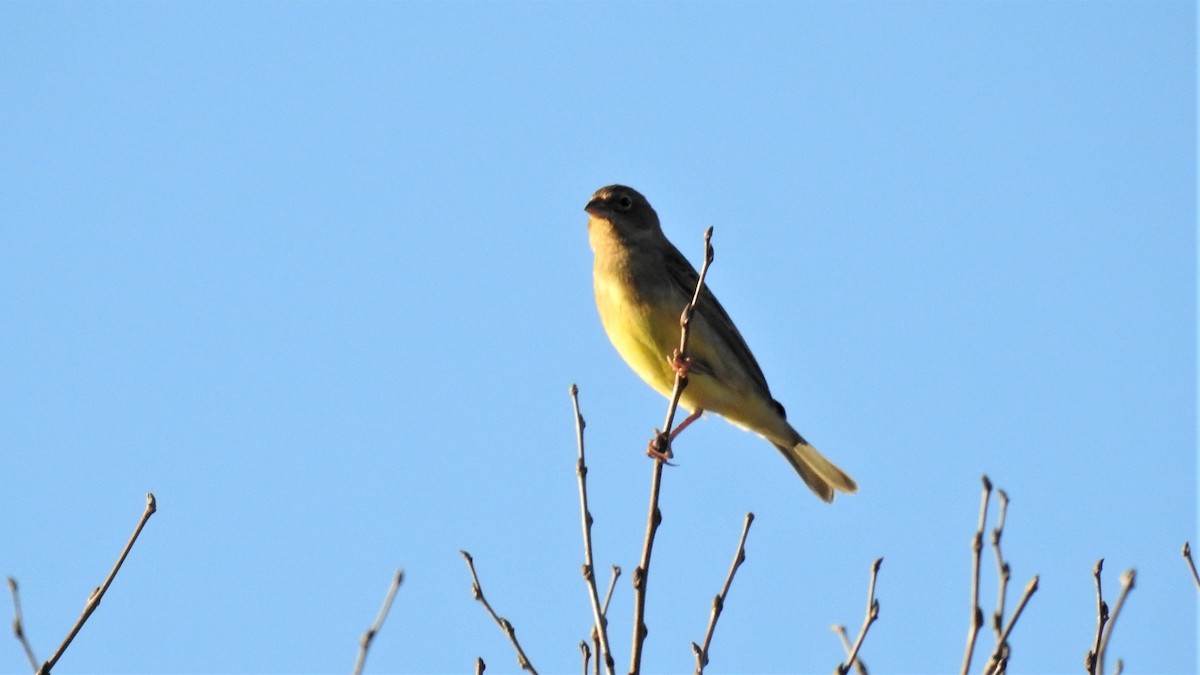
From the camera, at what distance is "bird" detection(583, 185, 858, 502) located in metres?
9.43

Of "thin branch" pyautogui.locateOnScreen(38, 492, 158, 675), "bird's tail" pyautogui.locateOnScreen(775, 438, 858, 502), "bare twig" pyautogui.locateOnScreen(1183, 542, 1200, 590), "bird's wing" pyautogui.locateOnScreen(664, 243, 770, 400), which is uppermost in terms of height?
"bird's wing" pyautogui.locateOnScreen(664, 243, 770, 400)

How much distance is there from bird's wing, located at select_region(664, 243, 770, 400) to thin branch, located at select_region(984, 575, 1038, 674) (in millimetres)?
5126

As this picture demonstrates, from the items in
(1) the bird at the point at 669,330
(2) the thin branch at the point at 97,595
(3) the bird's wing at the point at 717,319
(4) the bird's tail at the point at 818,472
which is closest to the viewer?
(2) the thin branch at the point at 97,595

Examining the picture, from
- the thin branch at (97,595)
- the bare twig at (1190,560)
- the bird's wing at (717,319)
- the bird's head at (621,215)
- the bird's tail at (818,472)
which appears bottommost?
the thin branch at (97,595)

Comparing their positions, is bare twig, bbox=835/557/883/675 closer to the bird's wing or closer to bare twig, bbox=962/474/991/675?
bare twig, bbox=962/474/991/675

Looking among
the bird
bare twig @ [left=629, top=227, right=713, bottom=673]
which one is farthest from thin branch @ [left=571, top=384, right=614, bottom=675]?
the bird

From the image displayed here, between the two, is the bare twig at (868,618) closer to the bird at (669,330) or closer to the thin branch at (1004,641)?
the thin branch at (1004,641)

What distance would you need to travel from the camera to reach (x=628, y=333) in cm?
951

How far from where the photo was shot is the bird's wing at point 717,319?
9.98m

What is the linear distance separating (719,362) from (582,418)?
380 cm

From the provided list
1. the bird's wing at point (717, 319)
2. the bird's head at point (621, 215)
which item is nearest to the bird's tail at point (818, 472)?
the bird's wing at point (717, 319)

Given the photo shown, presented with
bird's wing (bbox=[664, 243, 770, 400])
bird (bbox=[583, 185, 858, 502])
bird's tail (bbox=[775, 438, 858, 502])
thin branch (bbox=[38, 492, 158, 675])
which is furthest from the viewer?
bird's tail (bbox=[775, 438, 858, 502])

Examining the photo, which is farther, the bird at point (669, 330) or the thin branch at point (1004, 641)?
the bird at point (669, 330)

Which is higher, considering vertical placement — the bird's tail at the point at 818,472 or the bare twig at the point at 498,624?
the bird's tail at the point at 818,472
